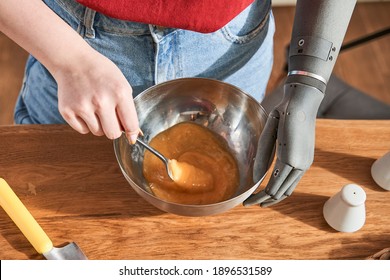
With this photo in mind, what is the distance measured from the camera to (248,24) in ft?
2.94

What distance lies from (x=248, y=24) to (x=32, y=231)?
0.53 metres

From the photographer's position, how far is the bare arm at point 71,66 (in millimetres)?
682

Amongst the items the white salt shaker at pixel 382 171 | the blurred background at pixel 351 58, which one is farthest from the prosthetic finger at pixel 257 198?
the blurred background at pixel 351 58

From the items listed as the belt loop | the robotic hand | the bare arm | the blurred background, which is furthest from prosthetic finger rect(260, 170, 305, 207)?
the blurred background

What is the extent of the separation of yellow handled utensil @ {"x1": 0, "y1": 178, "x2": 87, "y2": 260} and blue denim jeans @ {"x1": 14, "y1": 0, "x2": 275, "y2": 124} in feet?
0.82

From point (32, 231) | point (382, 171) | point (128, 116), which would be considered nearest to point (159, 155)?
point (128, 116)

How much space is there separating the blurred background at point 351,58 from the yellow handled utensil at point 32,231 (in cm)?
109

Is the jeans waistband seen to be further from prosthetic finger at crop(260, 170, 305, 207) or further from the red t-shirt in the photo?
prosthetic finger at crop(260, 170, 305, 207)

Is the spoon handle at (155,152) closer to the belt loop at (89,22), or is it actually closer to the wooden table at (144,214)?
the wooden table at (144,214)

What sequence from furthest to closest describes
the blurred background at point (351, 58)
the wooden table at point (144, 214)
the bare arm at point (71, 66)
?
the blurred background at point (351, 58) → the wooden table at point (144, 214) → the bare arm at point (71, 66)

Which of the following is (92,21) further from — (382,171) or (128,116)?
(382,171)

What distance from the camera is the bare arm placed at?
0.68m
